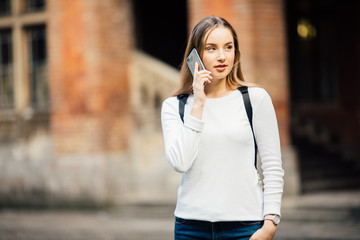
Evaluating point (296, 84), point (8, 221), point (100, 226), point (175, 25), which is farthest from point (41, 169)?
point (296, 84)

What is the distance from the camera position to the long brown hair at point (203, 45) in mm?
2909

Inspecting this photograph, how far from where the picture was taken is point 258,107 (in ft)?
9.47

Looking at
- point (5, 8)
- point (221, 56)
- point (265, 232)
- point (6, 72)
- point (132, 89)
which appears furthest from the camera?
point (6, 72)

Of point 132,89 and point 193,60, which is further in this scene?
point 132,89

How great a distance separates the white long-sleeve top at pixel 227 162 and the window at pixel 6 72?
11.1m

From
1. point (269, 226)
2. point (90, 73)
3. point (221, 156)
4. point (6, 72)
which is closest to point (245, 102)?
point (221, 156)

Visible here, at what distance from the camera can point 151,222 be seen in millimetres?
9984

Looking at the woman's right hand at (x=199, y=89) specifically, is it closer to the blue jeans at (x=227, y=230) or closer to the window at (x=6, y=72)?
the blue jeans at (x=227, y=230)

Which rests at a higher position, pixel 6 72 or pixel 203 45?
pixel 6 72

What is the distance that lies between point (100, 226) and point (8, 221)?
202 cm

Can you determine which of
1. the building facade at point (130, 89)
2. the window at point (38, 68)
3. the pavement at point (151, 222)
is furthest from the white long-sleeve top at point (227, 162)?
the window at point (38, 68)

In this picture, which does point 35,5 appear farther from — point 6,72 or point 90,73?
point 90,73

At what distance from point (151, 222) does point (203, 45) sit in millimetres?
7336

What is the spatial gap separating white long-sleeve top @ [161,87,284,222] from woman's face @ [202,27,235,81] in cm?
16
